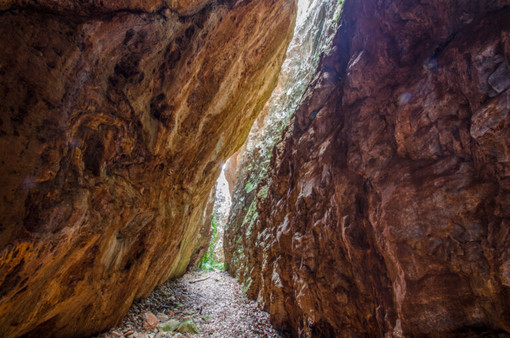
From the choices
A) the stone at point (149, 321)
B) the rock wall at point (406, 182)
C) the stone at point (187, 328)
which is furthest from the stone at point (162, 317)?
the rock wall at point (406, 182)

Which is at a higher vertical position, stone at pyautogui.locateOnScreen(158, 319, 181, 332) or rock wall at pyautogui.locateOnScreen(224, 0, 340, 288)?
rock wall at pyautogui.locateOnScreen(224, 0, 340, 288)

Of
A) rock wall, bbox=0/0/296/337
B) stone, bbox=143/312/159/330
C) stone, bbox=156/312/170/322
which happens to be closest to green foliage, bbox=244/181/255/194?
rock wall, bbox=0/0/296/337

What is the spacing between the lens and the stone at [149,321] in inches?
258

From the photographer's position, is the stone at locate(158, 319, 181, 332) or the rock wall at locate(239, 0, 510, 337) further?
the stone at locate(158, 319, 181, 332)

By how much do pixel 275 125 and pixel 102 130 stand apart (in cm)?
1148

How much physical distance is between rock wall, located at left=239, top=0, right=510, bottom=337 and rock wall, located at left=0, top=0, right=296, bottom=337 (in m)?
3.14

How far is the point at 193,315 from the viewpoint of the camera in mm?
8164

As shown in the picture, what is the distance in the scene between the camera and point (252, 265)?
10.9 meters

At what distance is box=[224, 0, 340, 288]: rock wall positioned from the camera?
1172cm

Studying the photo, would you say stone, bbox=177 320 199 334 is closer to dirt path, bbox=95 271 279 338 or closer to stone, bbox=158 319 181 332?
dirt path, bbox=95 271 279 338

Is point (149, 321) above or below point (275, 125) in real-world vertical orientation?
below

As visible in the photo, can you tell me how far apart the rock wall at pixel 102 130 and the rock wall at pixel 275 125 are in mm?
5234

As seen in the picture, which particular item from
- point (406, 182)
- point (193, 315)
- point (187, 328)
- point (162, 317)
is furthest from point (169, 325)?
point (406, 182)

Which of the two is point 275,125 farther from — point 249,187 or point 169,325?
point 169,325
